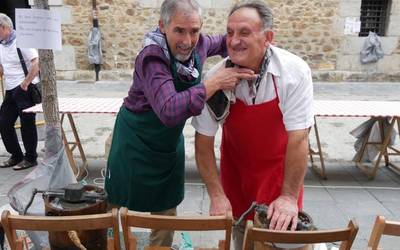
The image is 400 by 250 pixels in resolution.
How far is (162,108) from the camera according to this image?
1612mm

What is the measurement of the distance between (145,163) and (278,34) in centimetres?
808

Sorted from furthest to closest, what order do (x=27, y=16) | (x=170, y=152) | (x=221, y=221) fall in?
1. (x=27, y=16)
2. (x=170, y=152)
3. (x=221, y=221)

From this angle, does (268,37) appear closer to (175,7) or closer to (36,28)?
(175,7)

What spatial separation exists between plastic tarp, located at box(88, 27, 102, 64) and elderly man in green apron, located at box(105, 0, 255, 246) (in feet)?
24.7

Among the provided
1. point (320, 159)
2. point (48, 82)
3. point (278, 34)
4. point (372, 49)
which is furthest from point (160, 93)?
point (372, 49)

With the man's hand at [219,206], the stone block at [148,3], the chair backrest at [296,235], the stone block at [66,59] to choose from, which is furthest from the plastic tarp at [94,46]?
the chair backrest at [296,235]

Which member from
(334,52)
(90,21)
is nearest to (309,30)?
(334,52)

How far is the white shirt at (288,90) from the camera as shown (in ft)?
5.47

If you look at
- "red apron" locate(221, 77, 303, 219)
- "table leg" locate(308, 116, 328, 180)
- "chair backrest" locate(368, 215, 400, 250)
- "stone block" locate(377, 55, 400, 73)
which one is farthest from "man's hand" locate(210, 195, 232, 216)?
"stone block" locate(377, 55, 400, 73)

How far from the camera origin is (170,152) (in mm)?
2061

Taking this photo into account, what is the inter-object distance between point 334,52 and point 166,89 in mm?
8723

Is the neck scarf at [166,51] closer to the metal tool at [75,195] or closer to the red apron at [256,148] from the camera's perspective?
the red apron at [256,148]

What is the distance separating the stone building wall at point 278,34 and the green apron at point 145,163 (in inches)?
295

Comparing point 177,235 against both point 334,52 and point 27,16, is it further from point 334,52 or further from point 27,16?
point 334,52
